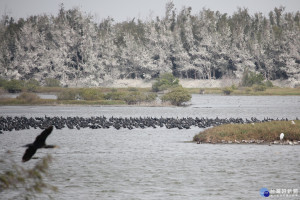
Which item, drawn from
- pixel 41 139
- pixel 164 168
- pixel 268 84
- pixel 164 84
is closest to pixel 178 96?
pixel 164 84

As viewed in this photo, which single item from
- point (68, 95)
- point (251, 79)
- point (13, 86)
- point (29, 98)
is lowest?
point (29, 98)

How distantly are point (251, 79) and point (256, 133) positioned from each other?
91.9 m

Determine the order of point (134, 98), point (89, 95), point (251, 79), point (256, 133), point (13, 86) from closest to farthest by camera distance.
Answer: point (256, 133)
point (134, 98)
point (89, 95)
point (13, 86)
point (251, 79)

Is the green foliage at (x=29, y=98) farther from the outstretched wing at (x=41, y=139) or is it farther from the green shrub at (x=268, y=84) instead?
the outstretched wing at (x=41, y=139)

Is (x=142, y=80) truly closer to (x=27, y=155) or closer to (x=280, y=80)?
(x=280, y=80)

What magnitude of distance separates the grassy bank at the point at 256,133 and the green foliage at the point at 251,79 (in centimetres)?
8943

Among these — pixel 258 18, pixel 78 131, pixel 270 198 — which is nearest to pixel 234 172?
pixel 270 198

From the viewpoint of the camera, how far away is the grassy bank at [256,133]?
3803 centimetres

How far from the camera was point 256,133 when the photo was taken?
38719 mm

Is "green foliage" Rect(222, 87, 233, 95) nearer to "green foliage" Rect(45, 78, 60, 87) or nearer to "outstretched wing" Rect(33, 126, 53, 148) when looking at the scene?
"green foliage" Rect(45, 78, 60, 87)

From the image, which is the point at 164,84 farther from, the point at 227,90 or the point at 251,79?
the point at 251,79

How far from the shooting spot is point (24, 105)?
99.9m

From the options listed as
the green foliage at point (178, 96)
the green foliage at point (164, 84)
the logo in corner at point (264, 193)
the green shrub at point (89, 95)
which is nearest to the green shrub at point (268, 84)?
the green foliage at point (164, 84)

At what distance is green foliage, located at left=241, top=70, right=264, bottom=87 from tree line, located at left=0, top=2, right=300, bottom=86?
27.5 ft
